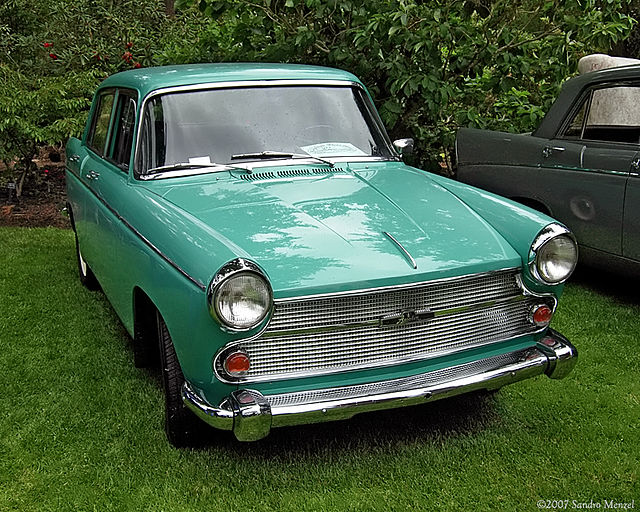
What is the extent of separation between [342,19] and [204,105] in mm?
3492

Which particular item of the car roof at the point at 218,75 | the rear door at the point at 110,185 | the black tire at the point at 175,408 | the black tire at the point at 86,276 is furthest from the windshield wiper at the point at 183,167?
the black tire at the point at 86,276

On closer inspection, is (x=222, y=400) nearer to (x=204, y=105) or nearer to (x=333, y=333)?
(x=333, y=333)

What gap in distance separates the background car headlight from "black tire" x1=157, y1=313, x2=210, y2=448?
5.16 feet

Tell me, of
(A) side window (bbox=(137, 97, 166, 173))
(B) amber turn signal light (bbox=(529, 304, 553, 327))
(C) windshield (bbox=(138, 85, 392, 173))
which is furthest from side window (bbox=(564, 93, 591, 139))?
(A) side window (bbox=(137, 97, 166, 173))

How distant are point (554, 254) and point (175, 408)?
1.75 metres

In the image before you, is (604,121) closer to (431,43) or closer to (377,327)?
(431,43)

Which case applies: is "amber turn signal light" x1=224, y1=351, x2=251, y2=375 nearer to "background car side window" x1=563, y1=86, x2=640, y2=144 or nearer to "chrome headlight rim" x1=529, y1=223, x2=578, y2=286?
"chrome headlight rim" x1=529, y1=223, x2=578, y2=286

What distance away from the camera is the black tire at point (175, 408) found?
3.18 meters

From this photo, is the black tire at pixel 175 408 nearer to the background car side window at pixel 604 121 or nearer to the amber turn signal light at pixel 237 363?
the amber turn signal light at pixel 237 363

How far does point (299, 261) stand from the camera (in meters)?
2.89

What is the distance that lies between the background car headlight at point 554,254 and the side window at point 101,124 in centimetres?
270

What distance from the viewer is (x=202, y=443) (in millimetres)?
3314

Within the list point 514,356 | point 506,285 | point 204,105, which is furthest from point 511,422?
point 204,105

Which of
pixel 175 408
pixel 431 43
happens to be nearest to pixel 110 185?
pixel 175 408
